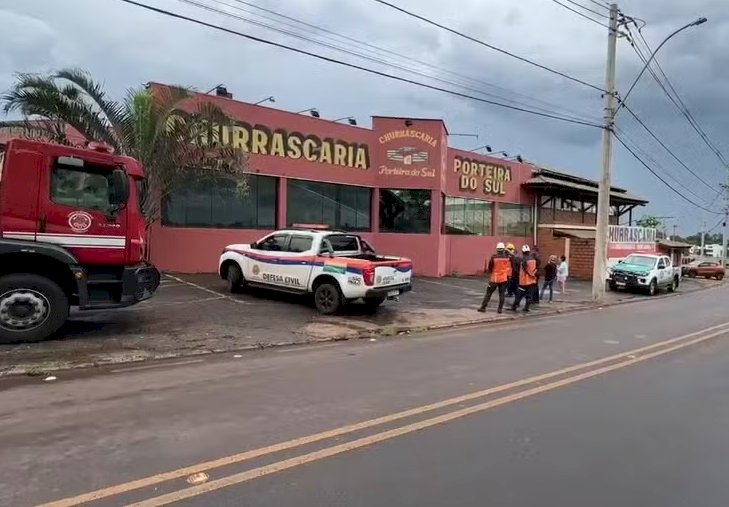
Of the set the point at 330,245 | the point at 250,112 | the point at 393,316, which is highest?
the point at 250,112

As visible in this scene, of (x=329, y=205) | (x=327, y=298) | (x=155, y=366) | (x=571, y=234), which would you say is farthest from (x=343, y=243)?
(x=571, y=234)

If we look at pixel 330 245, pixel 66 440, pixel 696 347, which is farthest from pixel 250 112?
pixel 66 440

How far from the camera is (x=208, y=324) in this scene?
39.1 ft

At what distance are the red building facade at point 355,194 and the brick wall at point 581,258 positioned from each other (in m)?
3.39

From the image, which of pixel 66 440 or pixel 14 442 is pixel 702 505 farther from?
pixel 14 442

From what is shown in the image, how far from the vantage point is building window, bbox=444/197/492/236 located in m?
27.9

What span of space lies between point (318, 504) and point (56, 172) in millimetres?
7567

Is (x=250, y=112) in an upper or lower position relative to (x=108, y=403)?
upper

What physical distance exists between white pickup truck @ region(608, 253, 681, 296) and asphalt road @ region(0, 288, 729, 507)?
61.7 feet

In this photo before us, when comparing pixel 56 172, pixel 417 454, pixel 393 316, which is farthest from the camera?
pixel 393 316

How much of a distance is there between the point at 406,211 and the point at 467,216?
4.66 meters

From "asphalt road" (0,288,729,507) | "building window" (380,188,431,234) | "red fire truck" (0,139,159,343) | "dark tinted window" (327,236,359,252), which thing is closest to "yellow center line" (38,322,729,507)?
"asphalt road" (0,288,729,507)

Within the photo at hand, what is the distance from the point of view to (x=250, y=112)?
20766 millimetres

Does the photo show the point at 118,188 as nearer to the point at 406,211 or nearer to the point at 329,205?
Answer: the point at 329,205
